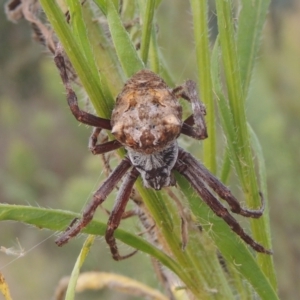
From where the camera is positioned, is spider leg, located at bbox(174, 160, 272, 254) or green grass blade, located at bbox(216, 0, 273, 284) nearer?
green grass blade, located at bbox(216, 0, 273, 284)

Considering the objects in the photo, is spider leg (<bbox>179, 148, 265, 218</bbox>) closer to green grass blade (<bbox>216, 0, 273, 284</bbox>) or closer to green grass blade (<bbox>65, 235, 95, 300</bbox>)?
green grass blade (<bbox>216, 0, 273, 284</bbox>)

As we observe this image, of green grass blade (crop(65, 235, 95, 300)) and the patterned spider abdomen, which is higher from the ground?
→ the patterned spider abdomen

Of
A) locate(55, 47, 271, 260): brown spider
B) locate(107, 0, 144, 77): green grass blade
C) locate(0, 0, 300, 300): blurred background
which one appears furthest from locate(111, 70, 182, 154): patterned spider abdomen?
locate(0, 0, 300, 300): blurred background

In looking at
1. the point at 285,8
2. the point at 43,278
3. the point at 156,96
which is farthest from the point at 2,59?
the point at 156,96

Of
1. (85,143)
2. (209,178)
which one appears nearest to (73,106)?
(209,178)

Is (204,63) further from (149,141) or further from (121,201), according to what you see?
(121,201)

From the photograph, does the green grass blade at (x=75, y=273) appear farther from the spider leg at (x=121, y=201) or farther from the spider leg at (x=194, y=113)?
the spider leg at (x=194, y=113)
